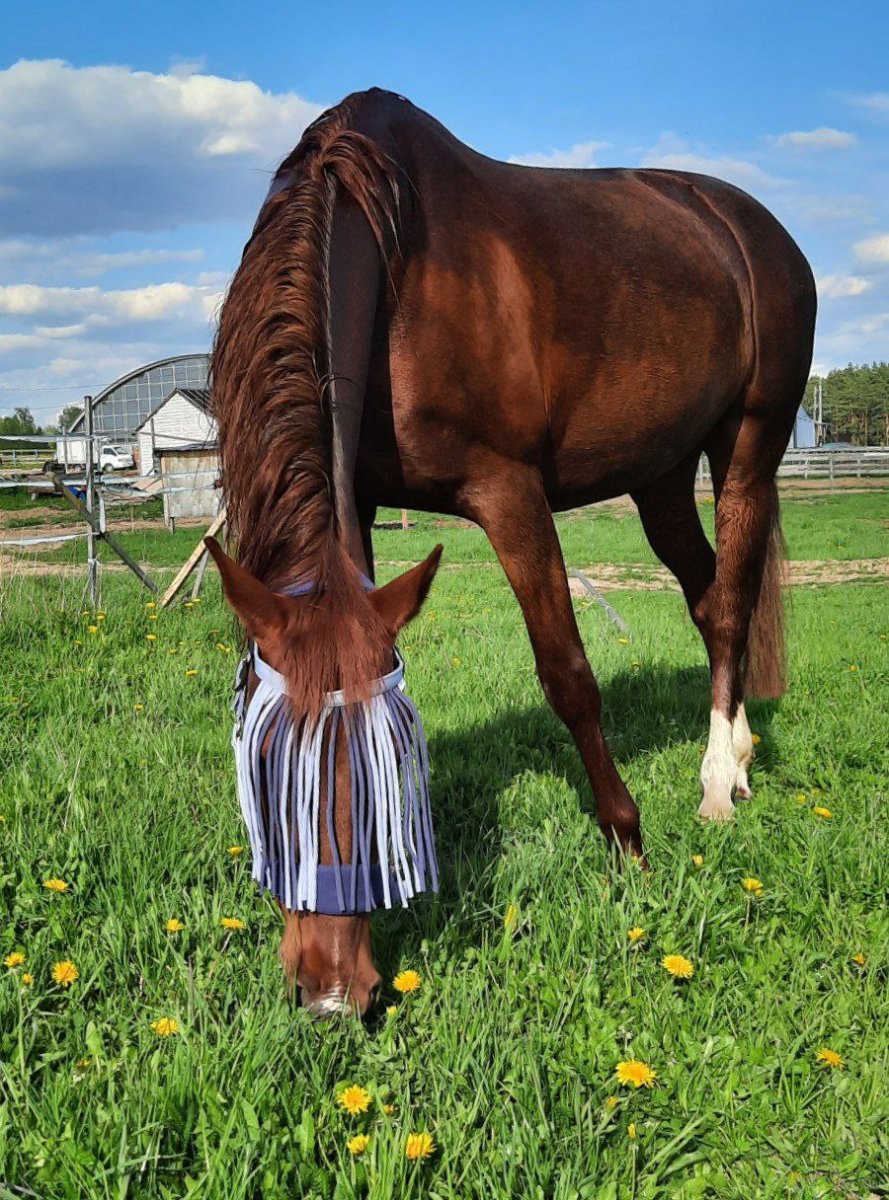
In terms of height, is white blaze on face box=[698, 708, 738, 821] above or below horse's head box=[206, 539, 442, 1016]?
below

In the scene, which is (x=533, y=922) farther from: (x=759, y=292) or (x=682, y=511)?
(x=759, y=292)

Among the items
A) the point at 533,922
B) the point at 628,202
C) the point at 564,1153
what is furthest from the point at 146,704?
the point at 564,1153

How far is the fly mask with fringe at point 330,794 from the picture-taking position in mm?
1885

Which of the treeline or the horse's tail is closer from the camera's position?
the horse's tail

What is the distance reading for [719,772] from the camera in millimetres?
3904

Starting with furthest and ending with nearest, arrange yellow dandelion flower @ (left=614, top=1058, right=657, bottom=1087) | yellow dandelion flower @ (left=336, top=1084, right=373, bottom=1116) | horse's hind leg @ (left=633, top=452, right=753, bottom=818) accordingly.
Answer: horse's hind leg @ (left=633, top=452, right=753, bottom=818), yellow dandelion flower @ (left=614, top=1058, right=657, bottom=1087), yellow dandelion flower @ (left=336, top=1084, right=373, bottom=1116)

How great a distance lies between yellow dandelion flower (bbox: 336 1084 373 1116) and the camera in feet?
6.09

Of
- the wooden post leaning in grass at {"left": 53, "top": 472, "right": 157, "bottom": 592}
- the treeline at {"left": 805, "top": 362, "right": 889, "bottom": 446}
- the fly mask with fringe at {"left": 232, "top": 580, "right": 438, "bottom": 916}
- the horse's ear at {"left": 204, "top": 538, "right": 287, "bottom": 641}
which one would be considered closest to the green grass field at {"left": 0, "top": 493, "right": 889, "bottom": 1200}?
the fly mask with fringe at {"left": 232, "top": 580, "right": 438, "bottom": 916}

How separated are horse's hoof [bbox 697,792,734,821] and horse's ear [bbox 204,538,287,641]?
2285 mm

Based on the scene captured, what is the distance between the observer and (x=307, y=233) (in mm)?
2438

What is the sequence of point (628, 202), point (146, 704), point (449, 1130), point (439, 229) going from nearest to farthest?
point (449, 1130)
point (439, 229)
point (628, 202)
point (146, 704)

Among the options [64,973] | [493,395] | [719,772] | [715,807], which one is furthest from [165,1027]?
[719,772]

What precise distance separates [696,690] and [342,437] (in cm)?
363

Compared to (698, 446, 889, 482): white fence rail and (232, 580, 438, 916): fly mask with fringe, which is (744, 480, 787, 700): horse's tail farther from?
(698, 446, 889, 482): white fence rail
